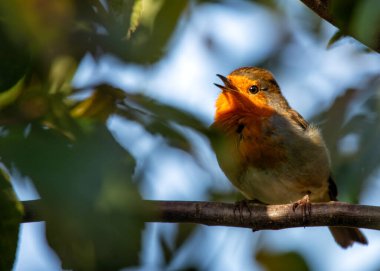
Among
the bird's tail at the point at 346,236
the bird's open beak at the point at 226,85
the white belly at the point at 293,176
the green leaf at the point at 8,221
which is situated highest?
the green leaf at the point at 8,221

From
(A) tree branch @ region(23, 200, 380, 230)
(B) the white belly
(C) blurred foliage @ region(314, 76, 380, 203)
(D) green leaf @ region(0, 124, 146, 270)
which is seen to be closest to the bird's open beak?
(B) the white belly

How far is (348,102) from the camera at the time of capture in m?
3.12

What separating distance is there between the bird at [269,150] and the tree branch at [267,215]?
982 millimetres

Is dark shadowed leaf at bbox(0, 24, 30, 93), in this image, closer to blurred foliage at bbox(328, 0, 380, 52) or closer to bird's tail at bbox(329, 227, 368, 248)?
blurred foliage at bbox(328, 0, 380, 52)

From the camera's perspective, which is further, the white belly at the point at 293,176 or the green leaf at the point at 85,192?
the white belly at the point at 293,176

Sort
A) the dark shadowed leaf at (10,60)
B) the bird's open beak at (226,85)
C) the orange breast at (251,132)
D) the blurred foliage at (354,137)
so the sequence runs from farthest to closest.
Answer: the bird's open beak at (226,85)
the orange breast at (251,132)
the blurred foliage at (354,137)
the dark shadowed leaf at (10,60)

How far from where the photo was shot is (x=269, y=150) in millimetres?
4566

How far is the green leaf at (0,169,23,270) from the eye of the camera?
1383 millimetres

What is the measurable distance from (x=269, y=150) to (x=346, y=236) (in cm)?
147

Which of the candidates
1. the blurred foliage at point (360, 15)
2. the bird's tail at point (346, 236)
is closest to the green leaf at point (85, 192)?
the blurred foliage at point (360, 15)

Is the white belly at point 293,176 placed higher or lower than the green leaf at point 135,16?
lower

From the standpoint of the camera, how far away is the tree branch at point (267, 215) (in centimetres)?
287

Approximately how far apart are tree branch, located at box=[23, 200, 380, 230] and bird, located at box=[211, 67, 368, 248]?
0.98 meters

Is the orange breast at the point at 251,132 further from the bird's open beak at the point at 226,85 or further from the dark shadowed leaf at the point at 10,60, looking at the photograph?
the dark shadowed leaf at the point at 10,60
